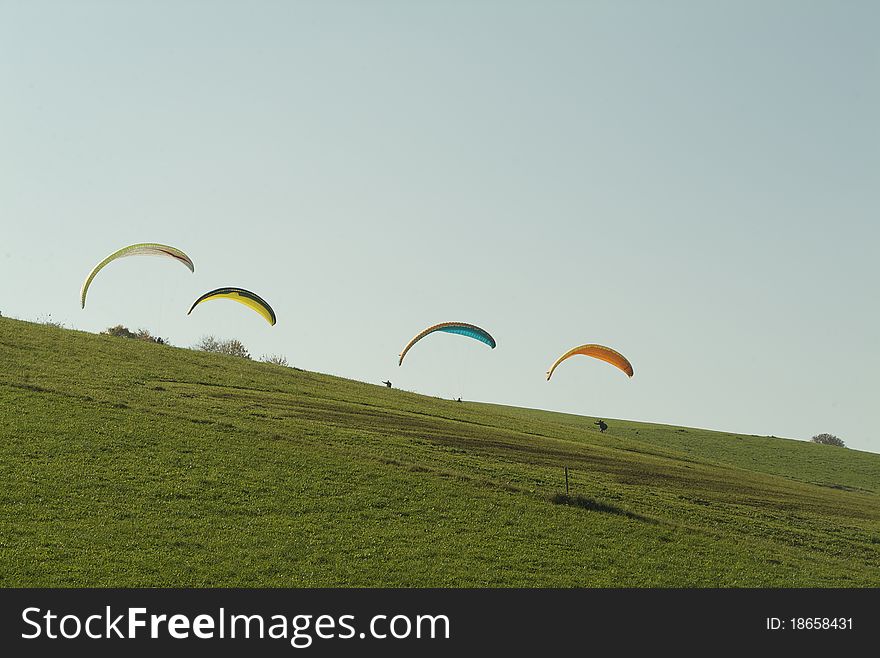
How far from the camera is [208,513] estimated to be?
23.1 m

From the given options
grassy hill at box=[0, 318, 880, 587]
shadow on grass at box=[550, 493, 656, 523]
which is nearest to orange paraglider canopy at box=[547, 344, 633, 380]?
grassy hill at box=[0, 318, 880, 587]

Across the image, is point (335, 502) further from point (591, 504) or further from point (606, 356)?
point (606, 356)

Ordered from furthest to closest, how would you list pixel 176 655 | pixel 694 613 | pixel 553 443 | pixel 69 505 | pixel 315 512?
pixel 553 443, pixel 315 512, pixel 69 505, pixel 694 613, pixel 176 655

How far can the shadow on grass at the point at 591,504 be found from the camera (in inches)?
1100

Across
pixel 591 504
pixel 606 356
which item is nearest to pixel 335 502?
pixel 591 504

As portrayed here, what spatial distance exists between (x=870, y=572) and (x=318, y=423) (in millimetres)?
20380

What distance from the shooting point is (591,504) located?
2847cm

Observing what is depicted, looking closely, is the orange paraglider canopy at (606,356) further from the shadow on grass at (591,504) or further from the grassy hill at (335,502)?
the shadow on grass at (591,504)

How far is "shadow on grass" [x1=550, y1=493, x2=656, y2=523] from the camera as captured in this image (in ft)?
91.7

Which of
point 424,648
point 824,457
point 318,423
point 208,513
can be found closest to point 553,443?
point 318,423

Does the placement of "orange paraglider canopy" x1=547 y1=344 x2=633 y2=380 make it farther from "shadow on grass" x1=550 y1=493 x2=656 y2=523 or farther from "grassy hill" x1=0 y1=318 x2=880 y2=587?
"shadow on grass" x1=550 y1=493 x2=656 y2=523

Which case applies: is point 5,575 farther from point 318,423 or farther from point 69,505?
point 318,423

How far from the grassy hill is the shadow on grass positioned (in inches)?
3.2

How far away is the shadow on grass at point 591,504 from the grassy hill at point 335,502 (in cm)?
8
